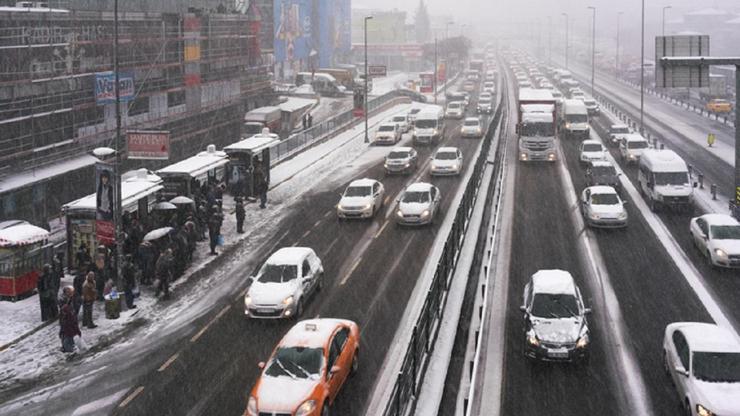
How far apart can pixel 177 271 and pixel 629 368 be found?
1435cm

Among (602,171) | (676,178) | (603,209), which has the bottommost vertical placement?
(603,209)

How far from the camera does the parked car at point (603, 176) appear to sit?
36.7m

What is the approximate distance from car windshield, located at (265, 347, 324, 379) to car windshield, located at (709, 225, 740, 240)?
16.1m

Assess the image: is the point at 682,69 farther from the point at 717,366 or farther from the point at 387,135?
the point at 387,135

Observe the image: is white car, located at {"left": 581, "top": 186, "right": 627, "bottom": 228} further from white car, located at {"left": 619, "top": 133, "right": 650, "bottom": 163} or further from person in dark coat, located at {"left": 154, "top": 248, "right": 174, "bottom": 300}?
person in dark coat, located at {"left": 154, "top": 248, "right": 174, "bottom": 300}

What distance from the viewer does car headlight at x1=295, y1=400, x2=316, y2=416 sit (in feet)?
45.7

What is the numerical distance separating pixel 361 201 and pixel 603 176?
486 inches

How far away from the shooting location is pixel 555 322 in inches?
693

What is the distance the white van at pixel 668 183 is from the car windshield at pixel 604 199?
3.41 meters

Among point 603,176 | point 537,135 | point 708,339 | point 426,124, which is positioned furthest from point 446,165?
point 708,339

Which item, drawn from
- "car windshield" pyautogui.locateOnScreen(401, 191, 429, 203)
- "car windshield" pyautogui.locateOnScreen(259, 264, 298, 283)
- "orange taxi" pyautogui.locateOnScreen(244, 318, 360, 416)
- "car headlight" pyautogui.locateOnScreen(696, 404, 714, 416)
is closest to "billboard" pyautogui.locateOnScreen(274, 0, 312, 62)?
"car windshield" pyautogui.locateOnScreen(401, 191, 429, 203)

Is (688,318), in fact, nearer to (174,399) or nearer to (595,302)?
(595,302)

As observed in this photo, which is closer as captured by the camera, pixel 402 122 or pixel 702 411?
pixel 702 411

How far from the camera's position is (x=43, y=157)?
4203 cm
